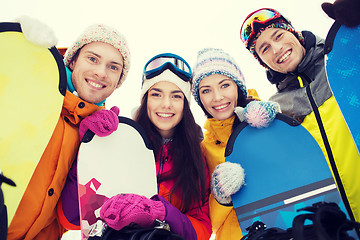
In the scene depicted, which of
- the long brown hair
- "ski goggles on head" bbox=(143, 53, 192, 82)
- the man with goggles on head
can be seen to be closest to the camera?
the man with goggles on head

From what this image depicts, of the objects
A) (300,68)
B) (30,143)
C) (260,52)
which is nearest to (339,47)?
(300,68)

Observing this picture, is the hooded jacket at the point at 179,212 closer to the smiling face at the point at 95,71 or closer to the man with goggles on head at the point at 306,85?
the smiling face at the point at 95,71

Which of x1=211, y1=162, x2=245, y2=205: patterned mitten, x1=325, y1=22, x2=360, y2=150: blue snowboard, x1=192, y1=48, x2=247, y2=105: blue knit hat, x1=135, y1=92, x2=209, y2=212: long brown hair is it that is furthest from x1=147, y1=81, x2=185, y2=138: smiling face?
x1=325, y1=22, x2=360, y2=150: blue snowboard

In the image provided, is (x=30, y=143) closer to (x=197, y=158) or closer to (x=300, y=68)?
(x=197, y=158)

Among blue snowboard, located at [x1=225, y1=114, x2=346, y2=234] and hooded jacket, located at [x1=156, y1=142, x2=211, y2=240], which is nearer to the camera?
hooded jacket, located at [x1=156, y1=142, x2=211, y2=240]

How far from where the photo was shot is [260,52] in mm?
1946

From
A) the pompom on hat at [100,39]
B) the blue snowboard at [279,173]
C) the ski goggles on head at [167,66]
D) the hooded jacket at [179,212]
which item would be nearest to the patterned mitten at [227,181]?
the blue snowboard at [279,173]

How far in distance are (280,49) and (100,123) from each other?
1528mm

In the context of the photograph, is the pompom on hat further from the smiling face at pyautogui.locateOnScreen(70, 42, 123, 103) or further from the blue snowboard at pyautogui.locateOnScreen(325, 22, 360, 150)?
the blue snowboard at pyautogui.locateOnScreen(325, 22, 360, 150)

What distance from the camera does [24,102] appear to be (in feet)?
4.06

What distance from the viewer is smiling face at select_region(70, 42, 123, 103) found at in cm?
154

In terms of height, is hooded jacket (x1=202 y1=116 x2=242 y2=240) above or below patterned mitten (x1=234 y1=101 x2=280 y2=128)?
below

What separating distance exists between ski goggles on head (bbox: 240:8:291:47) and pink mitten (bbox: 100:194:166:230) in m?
1.68

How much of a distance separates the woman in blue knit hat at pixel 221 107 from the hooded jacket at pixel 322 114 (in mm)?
275
